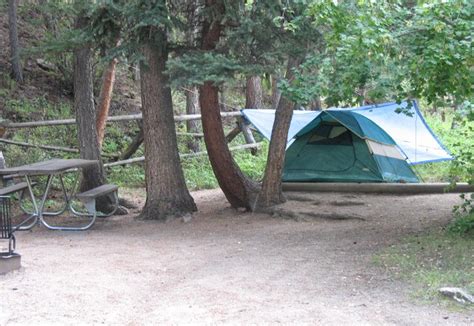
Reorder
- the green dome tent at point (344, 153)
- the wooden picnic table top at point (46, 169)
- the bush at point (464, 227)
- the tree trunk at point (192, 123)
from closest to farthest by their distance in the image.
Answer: the bush at point (464, 227), the wooden picnic table top at point (46, 169), the green dome tent at point (344, 153), the tree trunk at point (192, 123)

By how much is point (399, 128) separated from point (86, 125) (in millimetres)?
5955

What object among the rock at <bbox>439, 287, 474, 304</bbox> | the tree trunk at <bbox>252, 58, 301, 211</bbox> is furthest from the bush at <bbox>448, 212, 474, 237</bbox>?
the tree trunk at <bbox>252, 58, 301, 211</bbox>

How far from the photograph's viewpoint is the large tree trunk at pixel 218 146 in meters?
9.14

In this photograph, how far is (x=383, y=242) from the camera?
7203 millimetres

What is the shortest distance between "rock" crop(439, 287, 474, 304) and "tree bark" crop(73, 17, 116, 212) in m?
6.81

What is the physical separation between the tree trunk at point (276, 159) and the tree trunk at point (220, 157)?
239 mm

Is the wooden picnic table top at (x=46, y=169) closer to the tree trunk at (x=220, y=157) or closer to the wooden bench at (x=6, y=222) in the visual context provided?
the wooden bench at (x=6, y=222)

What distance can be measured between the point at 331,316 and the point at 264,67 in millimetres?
3978

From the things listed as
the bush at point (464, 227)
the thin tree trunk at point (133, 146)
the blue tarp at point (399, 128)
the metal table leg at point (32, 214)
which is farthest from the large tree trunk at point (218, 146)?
the bush at point (464, 227)

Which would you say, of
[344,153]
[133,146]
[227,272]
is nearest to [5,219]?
[227,272]

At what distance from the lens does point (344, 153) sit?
39.5 ft

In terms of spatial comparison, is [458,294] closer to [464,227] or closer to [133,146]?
[464,227]

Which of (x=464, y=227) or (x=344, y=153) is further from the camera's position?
(x=344, y=153)

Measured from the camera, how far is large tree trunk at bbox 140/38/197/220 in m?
9.35
